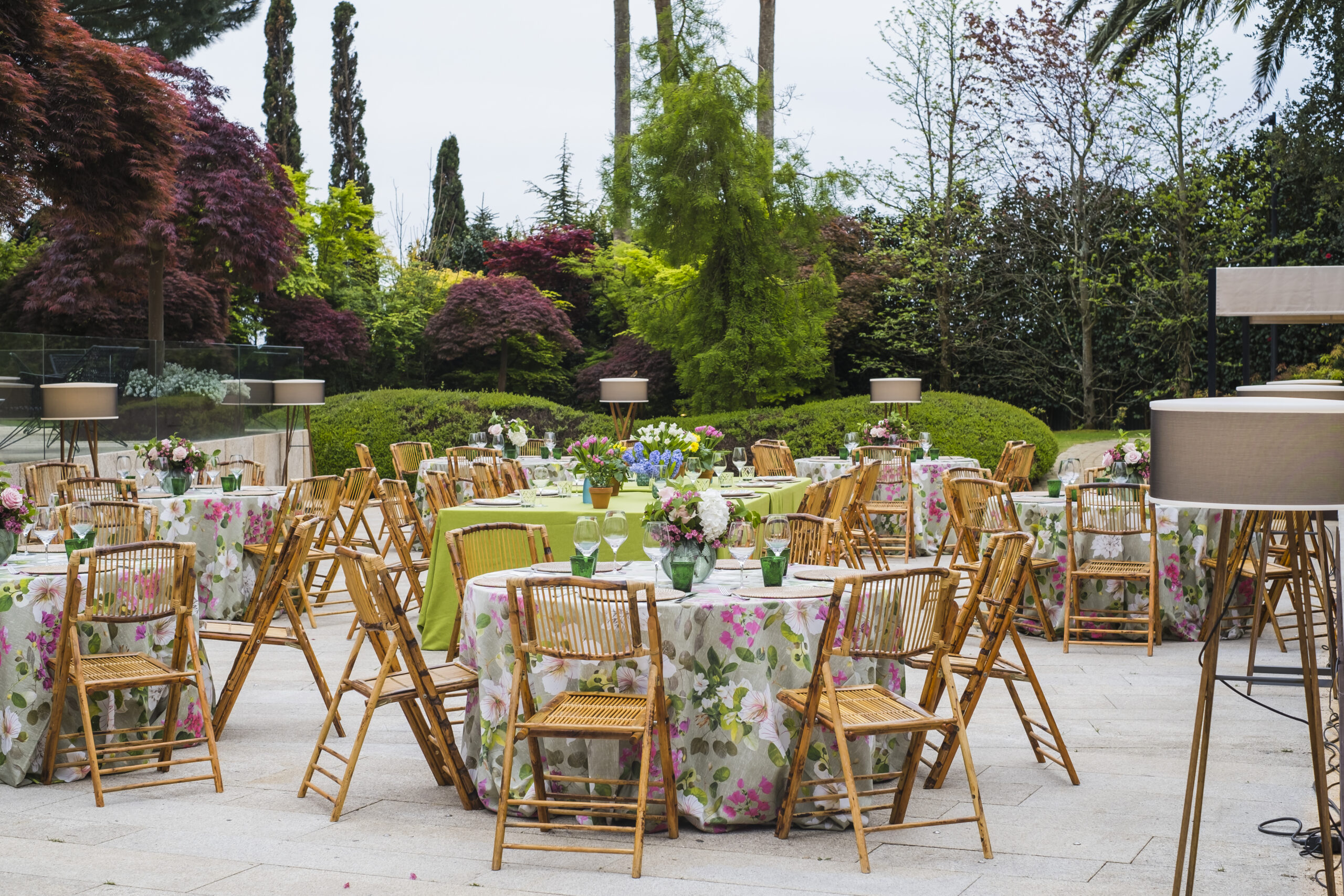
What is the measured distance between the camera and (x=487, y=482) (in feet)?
27.1

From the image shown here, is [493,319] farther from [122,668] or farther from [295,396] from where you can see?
[122,668]

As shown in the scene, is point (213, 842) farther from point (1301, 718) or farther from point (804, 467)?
point (804, 467)

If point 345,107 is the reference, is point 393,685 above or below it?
below

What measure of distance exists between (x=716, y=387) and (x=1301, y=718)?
11.1 meters

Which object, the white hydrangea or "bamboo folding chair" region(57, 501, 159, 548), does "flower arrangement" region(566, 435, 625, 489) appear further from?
the white hydrangea

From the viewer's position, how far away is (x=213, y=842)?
383 cm

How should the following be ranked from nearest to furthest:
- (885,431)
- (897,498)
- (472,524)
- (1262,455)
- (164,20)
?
1. (1262,455)
2. (472,524)
3. (897,498)
4. (885,431)
5. (164,20)

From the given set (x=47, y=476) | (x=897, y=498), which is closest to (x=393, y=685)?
(x=47, y=476)

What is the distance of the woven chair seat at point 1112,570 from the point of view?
7035 millimetres

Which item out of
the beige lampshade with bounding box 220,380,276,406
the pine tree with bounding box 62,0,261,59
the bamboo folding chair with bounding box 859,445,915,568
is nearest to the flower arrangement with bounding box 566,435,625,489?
the bamboo folding chair with bounding box 859,445,915,568

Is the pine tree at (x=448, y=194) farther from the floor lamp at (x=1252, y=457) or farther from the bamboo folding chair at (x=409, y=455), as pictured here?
the floor lamp at (x=1252, y=457)

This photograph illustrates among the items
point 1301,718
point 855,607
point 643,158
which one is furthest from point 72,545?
point 643,158

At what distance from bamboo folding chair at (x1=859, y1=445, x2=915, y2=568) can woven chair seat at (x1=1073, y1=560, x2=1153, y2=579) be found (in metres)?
2.99

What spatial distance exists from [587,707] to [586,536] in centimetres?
63
